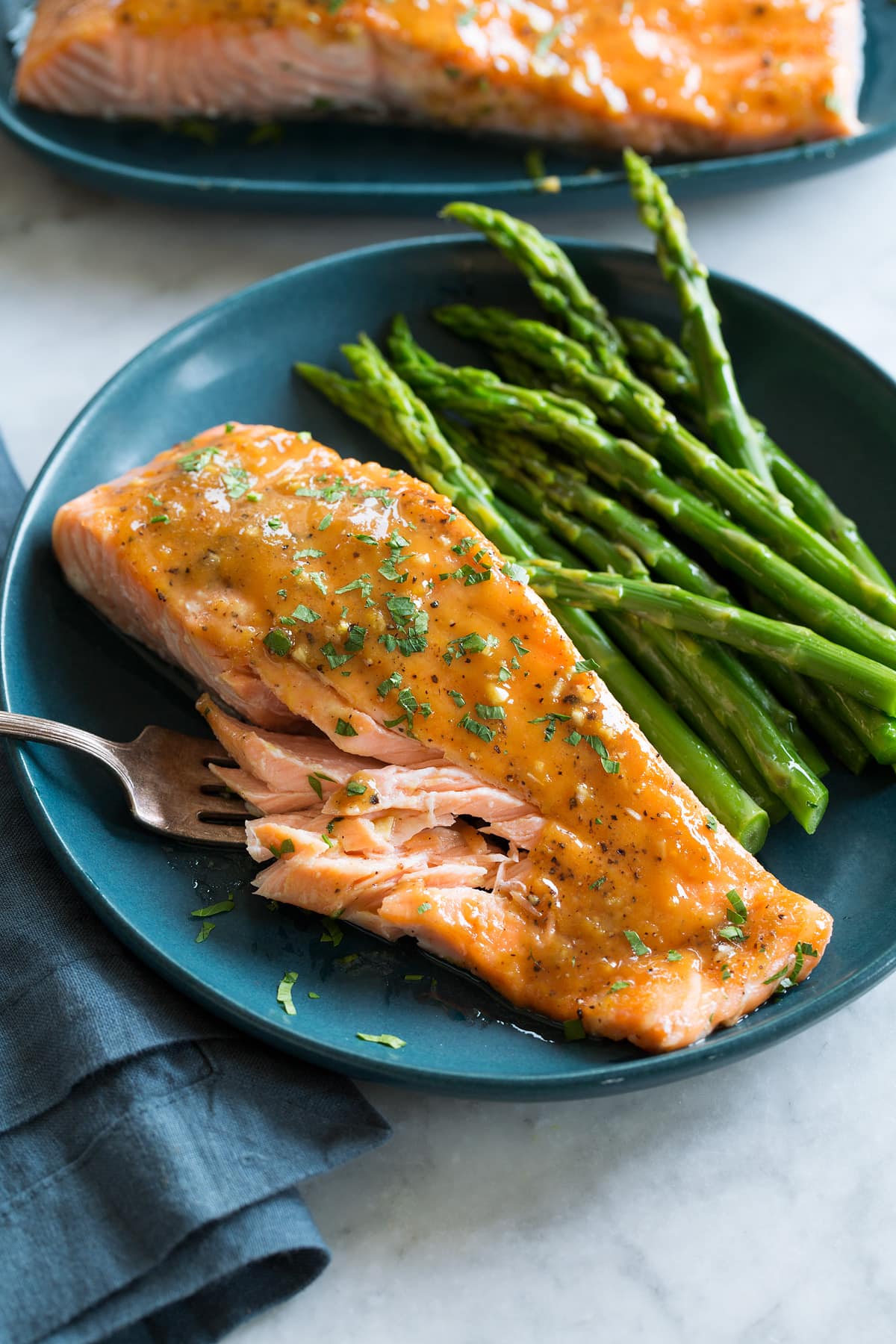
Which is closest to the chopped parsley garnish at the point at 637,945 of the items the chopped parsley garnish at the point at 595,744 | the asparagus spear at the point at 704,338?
the chopped parsley garnish at the point at 595,744

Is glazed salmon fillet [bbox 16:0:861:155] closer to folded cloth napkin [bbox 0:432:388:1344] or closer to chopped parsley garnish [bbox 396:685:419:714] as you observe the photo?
chopped parsley garnish [bbox 396:685:419:714]

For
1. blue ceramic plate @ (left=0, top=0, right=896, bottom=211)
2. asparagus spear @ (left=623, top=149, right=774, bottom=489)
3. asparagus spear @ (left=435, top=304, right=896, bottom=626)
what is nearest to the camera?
asparagus spear @ (left=435, top=304, right=896, bottom=626)

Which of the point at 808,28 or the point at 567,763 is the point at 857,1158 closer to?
the point at 567,763

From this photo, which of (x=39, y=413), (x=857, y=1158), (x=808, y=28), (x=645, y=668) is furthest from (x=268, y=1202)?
(x=808, y=28)

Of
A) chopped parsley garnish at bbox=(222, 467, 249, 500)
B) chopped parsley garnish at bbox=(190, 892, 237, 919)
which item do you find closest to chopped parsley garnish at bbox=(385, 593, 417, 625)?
chopped parsley garnish at bbox=(222, 467, 249, 500)

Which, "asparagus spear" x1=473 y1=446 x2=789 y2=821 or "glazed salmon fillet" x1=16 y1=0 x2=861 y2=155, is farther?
"glazed salmon fillet" x1=16 y1=0 x2=861 y2=155

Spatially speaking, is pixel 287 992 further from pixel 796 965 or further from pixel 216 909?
pixel 796 965

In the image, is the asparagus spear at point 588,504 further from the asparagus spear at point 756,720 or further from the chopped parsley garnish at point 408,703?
the chopped parsley garnish at point 408,703

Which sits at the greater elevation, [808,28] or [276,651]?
[808,28]
